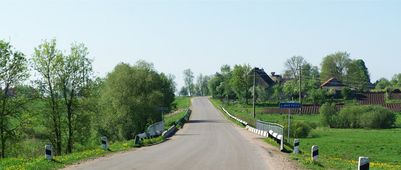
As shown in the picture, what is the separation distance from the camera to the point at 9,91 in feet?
141

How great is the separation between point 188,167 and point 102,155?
749 cm

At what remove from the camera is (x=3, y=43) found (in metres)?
41.2

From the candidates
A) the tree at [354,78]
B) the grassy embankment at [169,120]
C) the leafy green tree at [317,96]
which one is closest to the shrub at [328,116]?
the grassy embankment at [169,120]

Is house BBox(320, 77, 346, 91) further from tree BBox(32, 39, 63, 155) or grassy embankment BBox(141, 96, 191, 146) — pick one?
tree BBox(32, 39, 63, 155)

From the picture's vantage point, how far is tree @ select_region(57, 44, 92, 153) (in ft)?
166

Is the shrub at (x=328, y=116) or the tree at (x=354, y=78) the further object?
the tree at (x=354, y=78)

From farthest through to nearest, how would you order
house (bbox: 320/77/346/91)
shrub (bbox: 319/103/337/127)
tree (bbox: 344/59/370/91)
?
1. tree (bbox: 344/59/370/91)
2. house (bbox: 320/77/346/91)
3. shrub (bbox: 319/103/337/127)

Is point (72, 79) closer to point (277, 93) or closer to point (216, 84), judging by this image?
point (277, 93)

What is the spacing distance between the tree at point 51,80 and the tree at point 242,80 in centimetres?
7617

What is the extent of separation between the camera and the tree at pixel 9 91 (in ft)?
136

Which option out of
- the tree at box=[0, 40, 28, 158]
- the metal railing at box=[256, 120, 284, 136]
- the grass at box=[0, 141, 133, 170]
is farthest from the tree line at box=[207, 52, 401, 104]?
the grass at box=[0, 141, 133, 170]

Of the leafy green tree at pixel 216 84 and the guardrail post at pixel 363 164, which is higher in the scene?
the leafy green tree at pixel 216 84

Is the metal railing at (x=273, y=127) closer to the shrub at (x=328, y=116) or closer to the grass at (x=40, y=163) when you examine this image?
the grass at (x=40, y=163)

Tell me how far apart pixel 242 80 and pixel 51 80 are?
254 feet
